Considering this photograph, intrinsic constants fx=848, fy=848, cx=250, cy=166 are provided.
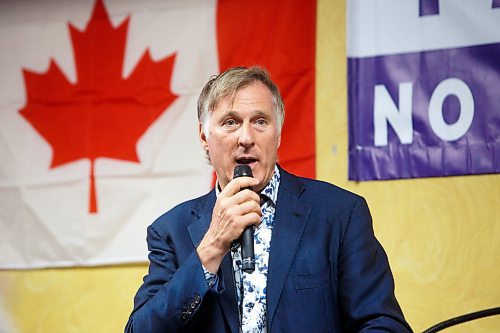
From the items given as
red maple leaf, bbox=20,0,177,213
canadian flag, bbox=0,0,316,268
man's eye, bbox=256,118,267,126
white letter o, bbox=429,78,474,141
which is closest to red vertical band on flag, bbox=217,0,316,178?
canadian flag, bbox=0,0,316,268

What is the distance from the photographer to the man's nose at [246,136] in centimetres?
221

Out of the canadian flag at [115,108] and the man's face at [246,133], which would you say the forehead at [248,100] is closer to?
the man's face at [246,133]

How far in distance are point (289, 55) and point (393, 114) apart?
514 millimetres

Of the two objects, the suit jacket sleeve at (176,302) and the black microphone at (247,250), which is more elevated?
the black microphone at (247,250)

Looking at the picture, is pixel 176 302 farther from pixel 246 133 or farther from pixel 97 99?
pixel 97 99

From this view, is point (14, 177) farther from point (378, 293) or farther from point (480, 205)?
point (378, 293)

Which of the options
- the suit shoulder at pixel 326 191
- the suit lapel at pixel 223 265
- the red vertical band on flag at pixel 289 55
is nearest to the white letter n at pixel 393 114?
the red vertical band on flag at pixel 289 55

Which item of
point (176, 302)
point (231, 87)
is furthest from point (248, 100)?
point (176, 302)

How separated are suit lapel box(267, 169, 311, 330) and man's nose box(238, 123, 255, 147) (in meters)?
0.19

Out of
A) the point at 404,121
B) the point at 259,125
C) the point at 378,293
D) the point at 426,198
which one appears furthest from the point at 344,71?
the point at 378,293

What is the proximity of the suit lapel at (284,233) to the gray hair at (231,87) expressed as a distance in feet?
0.56

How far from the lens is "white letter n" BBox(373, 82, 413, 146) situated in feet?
10.8

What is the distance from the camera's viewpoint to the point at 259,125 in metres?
2.27

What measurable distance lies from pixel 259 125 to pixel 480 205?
1.30 m
